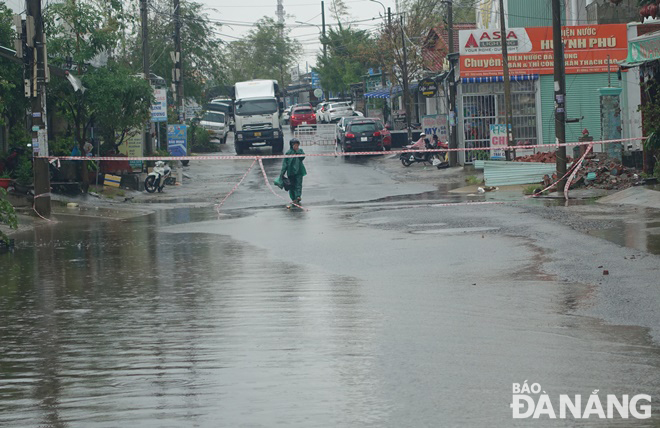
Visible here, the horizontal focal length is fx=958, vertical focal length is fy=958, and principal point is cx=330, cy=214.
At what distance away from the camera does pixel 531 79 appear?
38.6 metres

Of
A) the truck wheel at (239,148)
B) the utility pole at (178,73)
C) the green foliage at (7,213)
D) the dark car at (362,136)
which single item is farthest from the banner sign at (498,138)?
the green foliage at (7,213)

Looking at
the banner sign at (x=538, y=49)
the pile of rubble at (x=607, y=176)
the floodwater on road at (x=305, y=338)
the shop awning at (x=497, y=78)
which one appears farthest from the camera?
the shop awning at (x=497, y=78)

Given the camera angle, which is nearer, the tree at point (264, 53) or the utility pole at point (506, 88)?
the utility pole at point (506, 88)

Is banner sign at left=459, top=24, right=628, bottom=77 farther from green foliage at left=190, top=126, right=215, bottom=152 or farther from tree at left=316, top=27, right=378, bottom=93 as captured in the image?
tree at left=316, top=27, right=378, bottom=93

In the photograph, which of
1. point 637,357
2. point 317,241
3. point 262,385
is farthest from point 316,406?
point 317,241

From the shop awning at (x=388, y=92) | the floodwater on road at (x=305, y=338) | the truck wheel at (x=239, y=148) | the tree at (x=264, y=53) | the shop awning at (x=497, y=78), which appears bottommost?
the floodwater on road at (x=305, y=338)

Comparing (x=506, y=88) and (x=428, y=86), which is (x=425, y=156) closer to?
(x=428, y=86)

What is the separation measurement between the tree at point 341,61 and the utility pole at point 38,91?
6646 centimetres

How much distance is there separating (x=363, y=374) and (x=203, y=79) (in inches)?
2114

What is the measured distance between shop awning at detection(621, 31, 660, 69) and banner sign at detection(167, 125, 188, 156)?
23.3 meters

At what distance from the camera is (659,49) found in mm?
21266

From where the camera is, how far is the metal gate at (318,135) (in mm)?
61844

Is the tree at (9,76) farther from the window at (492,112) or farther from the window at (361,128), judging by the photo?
the window at (361,128)

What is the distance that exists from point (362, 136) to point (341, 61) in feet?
152
